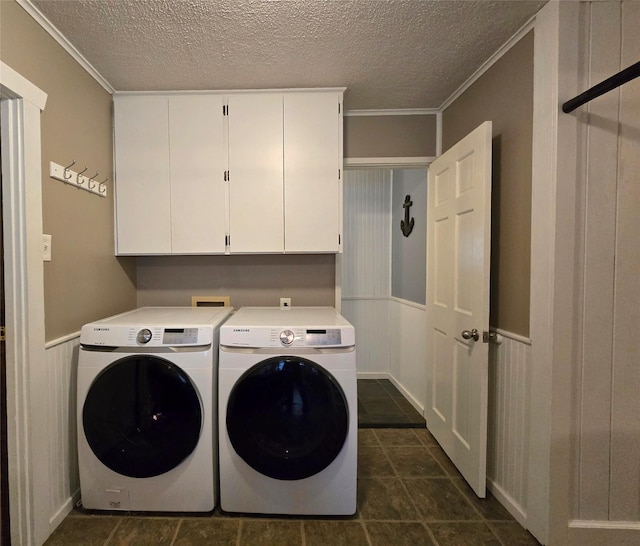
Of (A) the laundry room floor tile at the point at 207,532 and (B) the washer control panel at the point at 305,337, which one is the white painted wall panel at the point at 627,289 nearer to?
(B) the washer control panel at the point at 305,337

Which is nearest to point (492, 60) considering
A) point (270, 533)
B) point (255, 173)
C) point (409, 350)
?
point (255, 173)

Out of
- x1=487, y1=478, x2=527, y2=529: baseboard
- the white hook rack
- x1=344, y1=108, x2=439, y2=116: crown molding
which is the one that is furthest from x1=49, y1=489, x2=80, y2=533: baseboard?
x1=344, y1=108, x2=439, y2=116: crown molding

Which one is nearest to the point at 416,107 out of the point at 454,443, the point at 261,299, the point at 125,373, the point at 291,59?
the point at 291,59

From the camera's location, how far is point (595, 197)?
1209 mm

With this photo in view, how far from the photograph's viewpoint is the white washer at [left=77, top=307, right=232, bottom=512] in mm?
1320

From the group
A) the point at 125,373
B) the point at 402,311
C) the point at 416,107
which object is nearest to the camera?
the point at 125,373

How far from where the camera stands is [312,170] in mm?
1788

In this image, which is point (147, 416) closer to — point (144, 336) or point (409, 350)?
point (144, 336)

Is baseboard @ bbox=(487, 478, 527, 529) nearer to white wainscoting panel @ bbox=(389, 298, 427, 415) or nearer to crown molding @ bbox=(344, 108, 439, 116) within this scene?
white wainscoting panel @ bbox=(389, 298, 427, 415)

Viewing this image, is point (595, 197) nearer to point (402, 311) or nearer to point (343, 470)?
point (343, 470)

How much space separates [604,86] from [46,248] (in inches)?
93.1

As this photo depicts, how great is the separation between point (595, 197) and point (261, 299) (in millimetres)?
1876

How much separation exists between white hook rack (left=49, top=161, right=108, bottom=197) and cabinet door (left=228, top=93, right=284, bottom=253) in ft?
2.39

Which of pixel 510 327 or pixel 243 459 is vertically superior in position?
pixel 510 327
